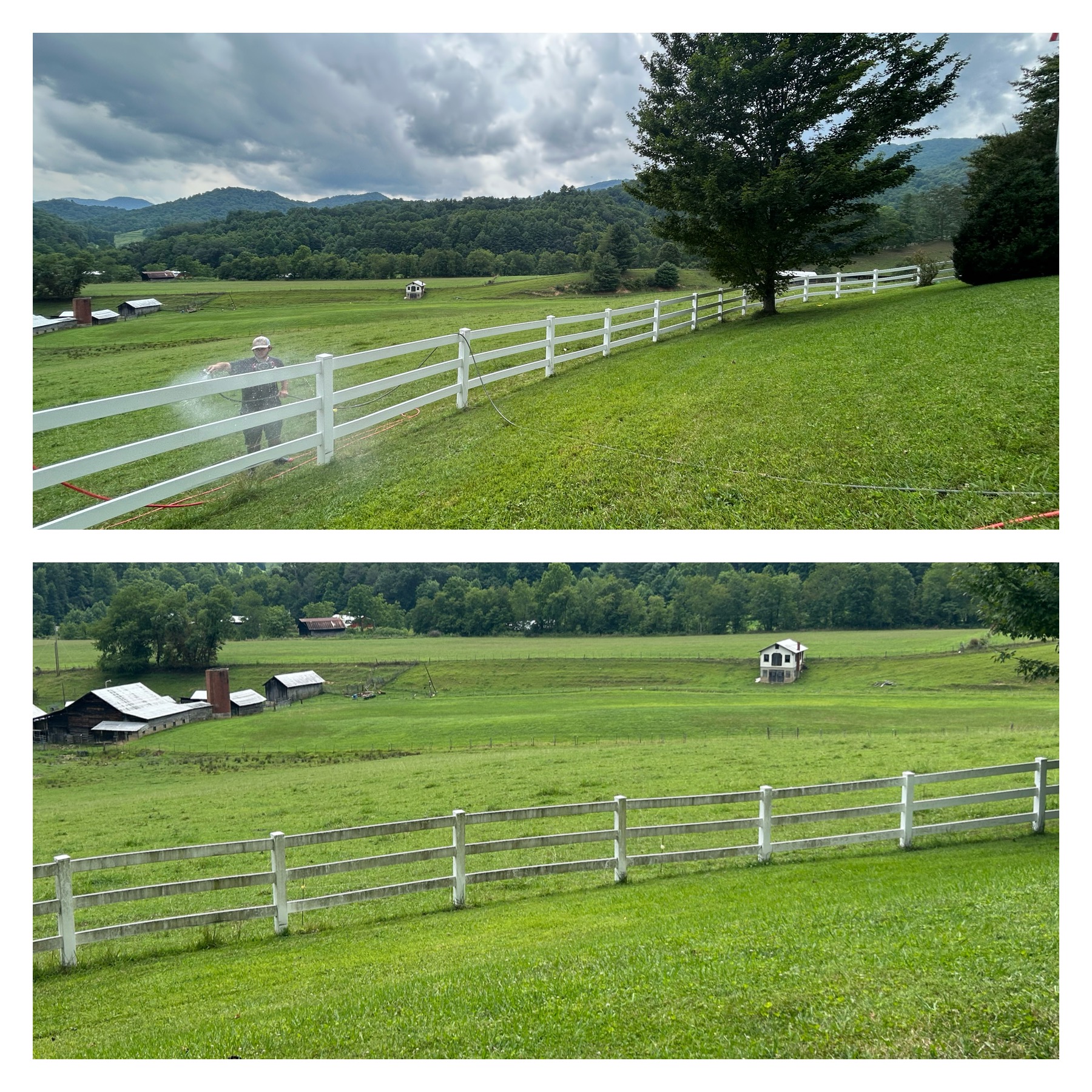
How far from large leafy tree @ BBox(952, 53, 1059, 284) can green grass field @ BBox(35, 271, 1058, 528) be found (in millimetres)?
398

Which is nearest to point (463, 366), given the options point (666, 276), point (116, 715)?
point (666, 276)

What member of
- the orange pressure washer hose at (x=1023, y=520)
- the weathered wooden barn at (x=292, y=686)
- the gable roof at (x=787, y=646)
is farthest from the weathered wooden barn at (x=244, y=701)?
the orange pressure washer hose at (x=1023, y=520)

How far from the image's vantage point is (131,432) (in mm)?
6504

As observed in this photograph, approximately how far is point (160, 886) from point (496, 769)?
6.24m

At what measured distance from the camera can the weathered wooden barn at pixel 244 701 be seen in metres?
8.99

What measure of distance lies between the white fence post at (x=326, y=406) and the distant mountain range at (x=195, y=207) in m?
2.04

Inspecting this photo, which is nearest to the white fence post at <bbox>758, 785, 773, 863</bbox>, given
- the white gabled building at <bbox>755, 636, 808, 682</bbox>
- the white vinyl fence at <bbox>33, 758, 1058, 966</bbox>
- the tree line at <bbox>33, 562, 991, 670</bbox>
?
the white vinyl fence at <bbox>33, 758, 1058, 966</bbox>

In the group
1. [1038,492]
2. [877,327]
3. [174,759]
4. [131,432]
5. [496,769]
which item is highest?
[877,327]

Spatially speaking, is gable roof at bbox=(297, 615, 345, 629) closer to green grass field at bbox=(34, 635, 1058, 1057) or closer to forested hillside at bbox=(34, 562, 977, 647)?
forested hillside at bbox=(34, 562, 977, 647)

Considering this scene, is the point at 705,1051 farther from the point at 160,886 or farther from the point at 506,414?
the point at 506,414

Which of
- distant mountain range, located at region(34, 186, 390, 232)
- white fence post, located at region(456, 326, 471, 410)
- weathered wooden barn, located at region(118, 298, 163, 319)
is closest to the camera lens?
distant mountain range, located at region(34, 186, 390, 232)

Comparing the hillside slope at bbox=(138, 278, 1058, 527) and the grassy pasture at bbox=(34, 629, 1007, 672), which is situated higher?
the hillside slope at bbox=(138, 278, 1058, 527)

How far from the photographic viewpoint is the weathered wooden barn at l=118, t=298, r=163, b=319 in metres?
7.82
